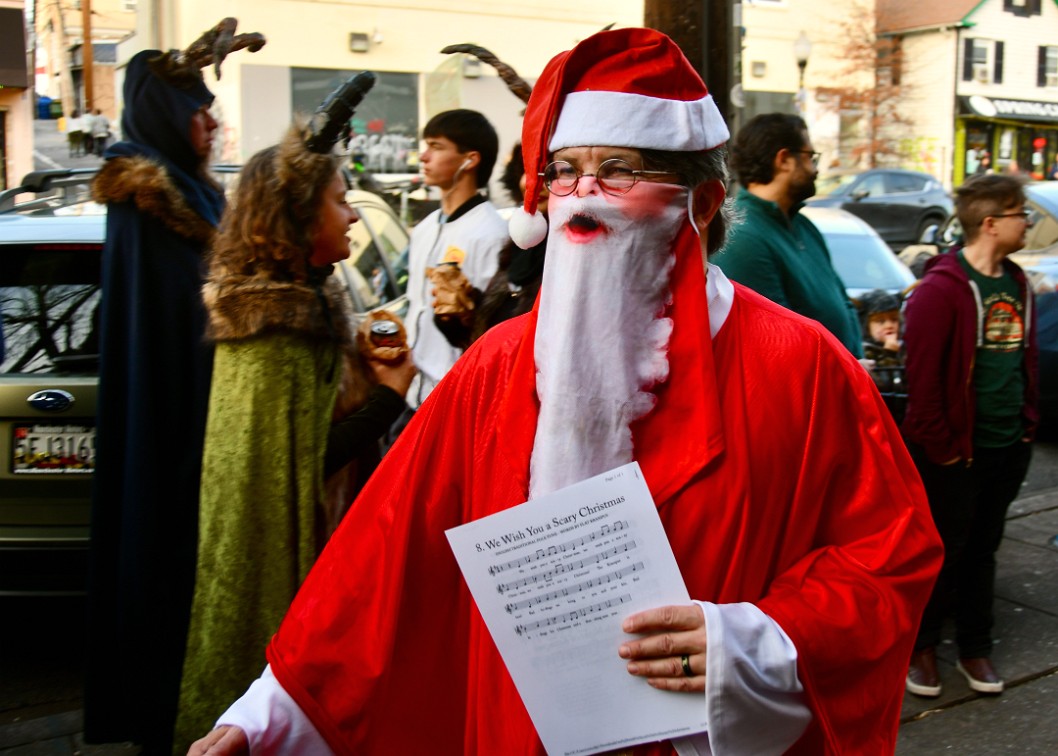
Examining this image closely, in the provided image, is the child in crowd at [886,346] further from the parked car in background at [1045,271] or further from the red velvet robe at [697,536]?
the red velvet robe at [697,536]

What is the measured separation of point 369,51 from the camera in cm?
2373

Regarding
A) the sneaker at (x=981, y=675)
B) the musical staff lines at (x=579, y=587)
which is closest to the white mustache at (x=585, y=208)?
the musical staff lines at (x=579, y=587)

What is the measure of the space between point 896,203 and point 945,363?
63.7ft

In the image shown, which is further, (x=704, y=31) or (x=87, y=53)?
(x=87, y=53)

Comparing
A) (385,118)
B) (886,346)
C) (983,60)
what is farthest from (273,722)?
(983,60)

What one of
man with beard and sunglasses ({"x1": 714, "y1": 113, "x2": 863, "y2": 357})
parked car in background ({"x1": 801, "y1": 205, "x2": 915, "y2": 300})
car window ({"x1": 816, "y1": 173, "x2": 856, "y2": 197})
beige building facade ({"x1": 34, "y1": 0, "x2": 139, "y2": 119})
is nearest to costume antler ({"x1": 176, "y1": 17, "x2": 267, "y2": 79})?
man with beard and sunglasses ({"x1": 714, "y1": 113, "x2": 863, "y2": 357})

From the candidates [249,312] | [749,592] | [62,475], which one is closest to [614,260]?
[749,592]

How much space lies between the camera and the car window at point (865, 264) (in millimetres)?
8664

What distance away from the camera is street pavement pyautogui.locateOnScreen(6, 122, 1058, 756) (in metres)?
3.95

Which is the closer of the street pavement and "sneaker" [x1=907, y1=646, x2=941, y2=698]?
the street pavement

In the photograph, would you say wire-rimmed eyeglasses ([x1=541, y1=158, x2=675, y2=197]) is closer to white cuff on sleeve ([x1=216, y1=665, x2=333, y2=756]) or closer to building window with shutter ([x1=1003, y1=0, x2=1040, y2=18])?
white cuff on sleeve ([x1=216, y1=665, x2=333, y2=756])

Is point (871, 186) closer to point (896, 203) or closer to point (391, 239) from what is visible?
point (896, 203)

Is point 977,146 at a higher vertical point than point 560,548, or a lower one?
higher

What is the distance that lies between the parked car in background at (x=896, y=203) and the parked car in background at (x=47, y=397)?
18.8 meters
